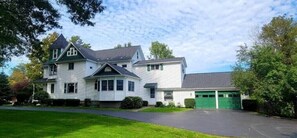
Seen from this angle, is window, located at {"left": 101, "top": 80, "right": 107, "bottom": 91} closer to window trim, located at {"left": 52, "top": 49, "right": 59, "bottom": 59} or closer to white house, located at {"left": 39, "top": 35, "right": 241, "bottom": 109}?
white house, located at {"left": 39, "top": 35, "right": 241, "bottom": 109}

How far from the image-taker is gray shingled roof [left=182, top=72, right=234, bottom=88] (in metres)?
Result: 32.0

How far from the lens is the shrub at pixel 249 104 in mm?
27573

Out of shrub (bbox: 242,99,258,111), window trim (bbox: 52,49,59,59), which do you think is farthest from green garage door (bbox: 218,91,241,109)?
window trim (bbox: 52,49,59,59)

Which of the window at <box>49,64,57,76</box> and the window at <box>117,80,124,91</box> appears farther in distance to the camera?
the window at <box>49,64,57,76</box>

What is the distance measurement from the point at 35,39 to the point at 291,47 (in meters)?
22.3

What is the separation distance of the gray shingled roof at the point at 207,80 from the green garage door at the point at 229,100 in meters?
1.07

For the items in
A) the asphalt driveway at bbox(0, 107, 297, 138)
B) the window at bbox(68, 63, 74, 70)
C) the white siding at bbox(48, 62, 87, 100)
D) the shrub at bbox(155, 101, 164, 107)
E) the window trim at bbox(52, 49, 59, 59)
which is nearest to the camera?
the asphalt driveway at bbox(0, 107, 297, 138)

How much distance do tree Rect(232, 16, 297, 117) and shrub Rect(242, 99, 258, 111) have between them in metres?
3.66

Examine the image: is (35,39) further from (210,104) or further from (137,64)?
(210,104)

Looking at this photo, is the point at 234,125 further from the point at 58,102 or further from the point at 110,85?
the point at 58,102

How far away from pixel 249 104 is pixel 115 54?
1931 centimetres

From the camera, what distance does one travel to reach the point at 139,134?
34.8ft

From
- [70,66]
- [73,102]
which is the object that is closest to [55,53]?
[70,66]

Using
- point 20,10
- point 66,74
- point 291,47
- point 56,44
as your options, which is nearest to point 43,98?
point 66,74
